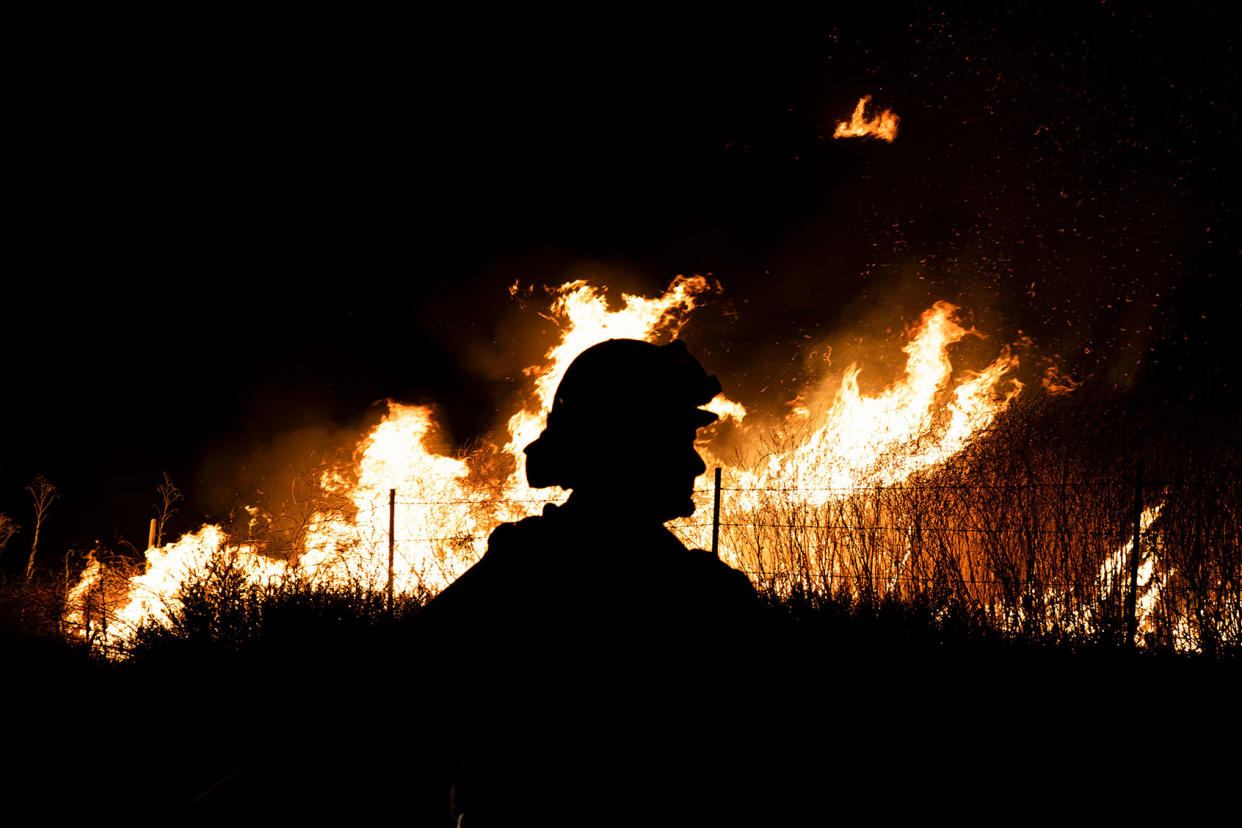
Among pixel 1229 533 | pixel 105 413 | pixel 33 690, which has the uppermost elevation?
pixel 105 413

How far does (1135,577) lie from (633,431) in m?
5.88

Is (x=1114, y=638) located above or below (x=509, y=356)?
below

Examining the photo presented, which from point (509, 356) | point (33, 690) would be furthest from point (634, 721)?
point (509, 356)

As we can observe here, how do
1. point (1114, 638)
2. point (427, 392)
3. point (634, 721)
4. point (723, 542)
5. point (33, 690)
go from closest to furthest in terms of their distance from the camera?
point (634, 721), point (33, 690), point (1114, 638), point (723, 542), point (427, 392)

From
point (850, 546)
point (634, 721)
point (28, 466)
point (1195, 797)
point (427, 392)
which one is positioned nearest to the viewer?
point (634, 721)

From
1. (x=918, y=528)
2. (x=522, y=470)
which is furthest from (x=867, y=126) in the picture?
(x=522, y=470)

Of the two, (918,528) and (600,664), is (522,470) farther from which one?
(600,664)

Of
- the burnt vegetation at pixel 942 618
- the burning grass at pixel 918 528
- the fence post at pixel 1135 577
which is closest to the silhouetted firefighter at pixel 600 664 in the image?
the burnt vegetation at pixel 942 618

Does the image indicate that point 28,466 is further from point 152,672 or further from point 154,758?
point 154,758

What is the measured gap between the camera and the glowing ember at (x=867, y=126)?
30.9 feet

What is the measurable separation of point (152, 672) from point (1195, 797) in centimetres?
591

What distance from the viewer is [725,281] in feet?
32.2

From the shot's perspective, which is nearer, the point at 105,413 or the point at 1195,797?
the point at 1195,797

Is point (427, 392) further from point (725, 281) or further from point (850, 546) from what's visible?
point (850, 546)
